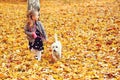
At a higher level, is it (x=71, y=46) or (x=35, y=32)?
(x=35, y=32)

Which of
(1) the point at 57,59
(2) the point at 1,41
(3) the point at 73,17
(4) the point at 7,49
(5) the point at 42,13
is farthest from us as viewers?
(5) the point at 42,13

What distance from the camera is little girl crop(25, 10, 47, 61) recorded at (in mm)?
8984

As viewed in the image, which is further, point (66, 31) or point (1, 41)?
point (66, 31)

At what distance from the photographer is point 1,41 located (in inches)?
477

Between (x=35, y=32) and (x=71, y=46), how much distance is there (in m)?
2.56

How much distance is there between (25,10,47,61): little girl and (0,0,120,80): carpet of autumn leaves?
16.8 inches

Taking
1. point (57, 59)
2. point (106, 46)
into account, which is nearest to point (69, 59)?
point (57, 59)

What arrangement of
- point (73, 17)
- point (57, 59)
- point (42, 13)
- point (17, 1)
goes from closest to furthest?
point (57, 59) < point (73, 17) < point (42, 13) < point (17, 1)

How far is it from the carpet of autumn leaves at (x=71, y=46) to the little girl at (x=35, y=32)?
0.43 meters

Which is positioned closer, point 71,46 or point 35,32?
point 35,32

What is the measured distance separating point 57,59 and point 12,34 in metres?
4.65

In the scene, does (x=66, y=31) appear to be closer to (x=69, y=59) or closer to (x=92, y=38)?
(x=92, y=38)

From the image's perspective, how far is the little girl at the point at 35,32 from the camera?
898cm

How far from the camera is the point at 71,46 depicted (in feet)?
37.3
